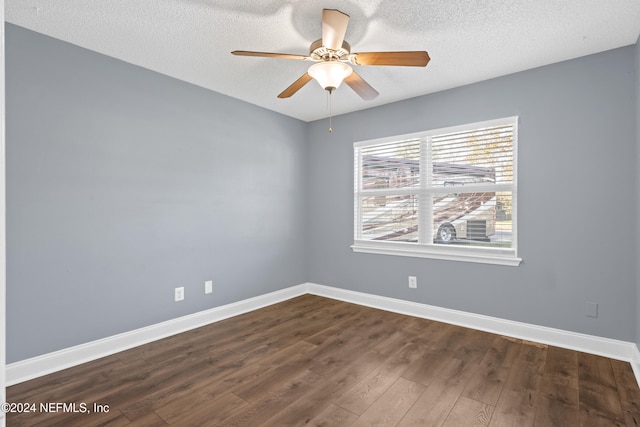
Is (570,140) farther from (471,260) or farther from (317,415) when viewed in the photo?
(317,415)

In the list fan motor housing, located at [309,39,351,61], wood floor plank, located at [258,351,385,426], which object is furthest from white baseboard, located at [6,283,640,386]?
fan motor housing, located at [309,39,351,61]

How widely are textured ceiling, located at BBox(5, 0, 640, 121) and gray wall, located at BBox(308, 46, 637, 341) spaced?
239mm

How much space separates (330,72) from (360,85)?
374 millimetres

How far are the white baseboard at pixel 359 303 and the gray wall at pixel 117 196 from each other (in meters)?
0.08

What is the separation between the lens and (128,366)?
2430 mm

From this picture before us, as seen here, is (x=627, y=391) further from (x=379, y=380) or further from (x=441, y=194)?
(x=441, y=194)

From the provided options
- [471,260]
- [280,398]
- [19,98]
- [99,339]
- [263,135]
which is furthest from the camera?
[263,135]

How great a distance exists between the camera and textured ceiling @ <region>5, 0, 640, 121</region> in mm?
2014

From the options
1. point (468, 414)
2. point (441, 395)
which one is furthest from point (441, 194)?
point (468, 414)

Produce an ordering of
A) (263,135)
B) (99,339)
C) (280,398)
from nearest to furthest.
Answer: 1. (280,398)
2. (99,339)
3. (263,135)

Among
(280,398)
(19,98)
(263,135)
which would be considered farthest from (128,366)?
(263,135)

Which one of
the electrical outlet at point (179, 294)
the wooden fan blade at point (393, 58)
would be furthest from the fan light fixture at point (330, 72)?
the electrical outlet at point (179, 294)

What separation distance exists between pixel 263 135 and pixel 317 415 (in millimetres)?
3084

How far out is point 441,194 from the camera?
347 cm
